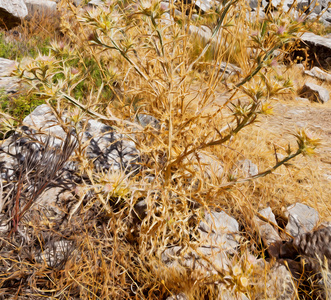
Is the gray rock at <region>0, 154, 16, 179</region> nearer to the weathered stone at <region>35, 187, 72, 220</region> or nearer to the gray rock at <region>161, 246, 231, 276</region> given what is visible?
the weathered stone at <region>35, 187, 72, 220</region>

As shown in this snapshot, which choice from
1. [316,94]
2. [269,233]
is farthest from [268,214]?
[316,94]

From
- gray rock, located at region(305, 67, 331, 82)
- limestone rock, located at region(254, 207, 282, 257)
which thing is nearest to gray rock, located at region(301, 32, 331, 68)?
gray rock, located at region(305, 67, 331, 82)

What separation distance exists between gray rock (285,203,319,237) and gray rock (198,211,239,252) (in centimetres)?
27

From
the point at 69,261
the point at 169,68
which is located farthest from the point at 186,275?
the point at 169,68

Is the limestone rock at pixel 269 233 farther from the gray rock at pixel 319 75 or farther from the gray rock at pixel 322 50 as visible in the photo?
the gray rock at pixel 322 50

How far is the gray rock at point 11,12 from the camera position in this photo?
385cm

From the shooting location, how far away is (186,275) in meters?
1.19

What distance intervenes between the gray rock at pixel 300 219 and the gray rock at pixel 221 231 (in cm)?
27

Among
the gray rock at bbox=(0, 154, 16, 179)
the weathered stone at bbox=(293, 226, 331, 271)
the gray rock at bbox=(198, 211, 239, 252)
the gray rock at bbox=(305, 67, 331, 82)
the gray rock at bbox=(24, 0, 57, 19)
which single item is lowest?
the gray rock at bbox=(24, 0, 57, 19)

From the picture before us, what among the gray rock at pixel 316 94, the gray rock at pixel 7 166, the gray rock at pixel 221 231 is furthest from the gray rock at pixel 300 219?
the gray rock at pixel 316 94

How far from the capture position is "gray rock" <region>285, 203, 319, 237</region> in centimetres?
147

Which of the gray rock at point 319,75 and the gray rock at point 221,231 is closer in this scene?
the gray rock at point 221,231

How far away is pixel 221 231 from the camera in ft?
4.69

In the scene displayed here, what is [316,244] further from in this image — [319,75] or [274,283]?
[319,75]
